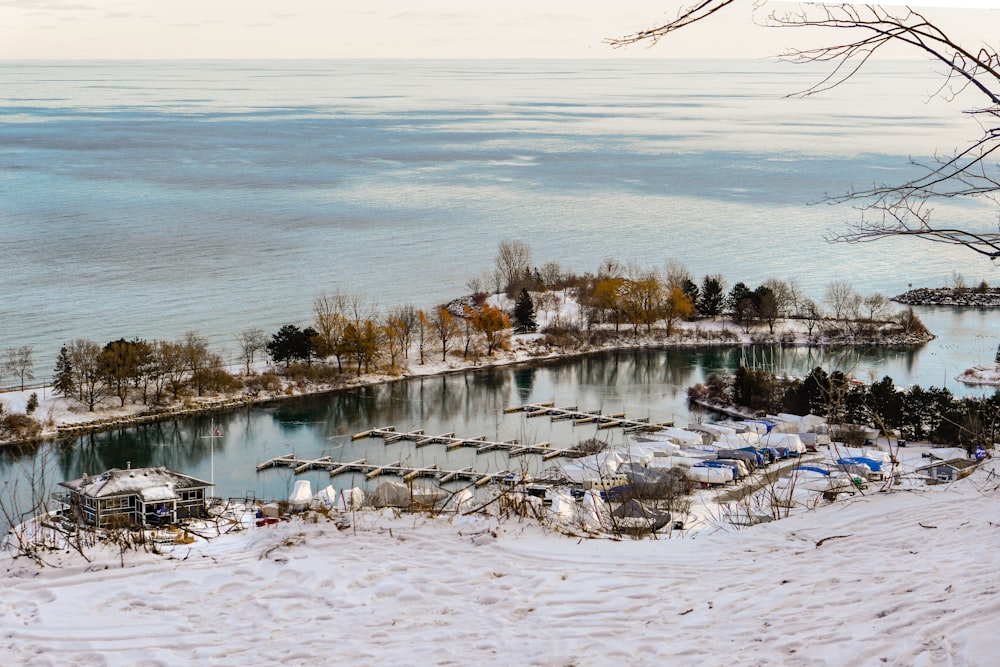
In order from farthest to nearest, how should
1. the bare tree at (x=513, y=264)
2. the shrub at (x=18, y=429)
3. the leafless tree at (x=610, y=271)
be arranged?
the bare tree at (x=513, y=264) < the leafless tree at (x=610, y=271) < the shrub at (x=18, y=429)

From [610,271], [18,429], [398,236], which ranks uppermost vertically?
[398,236]

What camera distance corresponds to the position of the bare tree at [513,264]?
63.4ft

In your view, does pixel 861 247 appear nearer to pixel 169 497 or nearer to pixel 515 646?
pixel 169 497

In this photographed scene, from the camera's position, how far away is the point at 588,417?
12.4 m

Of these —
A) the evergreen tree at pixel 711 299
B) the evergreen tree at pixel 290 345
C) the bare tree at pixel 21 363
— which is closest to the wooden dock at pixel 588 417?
the evergreen tree at pixel 290 345

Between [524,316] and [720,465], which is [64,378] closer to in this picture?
[524,316]

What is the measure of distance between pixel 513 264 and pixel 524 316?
2491 millimetres

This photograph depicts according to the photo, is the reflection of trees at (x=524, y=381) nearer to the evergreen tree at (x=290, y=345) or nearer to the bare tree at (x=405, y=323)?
the bare tree at (x=405, y=323)

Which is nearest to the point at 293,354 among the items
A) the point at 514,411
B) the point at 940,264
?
the point at 514,411

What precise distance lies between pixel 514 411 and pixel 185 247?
37.0 feet

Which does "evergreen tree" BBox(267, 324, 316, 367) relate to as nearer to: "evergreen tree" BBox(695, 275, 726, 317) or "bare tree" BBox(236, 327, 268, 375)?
"bare tree" BBox(236, 327, 268, 375)

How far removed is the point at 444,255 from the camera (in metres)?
21.6

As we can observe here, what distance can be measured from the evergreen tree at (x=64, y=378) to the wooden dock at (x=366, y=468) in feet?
11.5

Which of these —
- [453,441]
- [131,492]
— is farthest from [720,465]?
[131,492]
